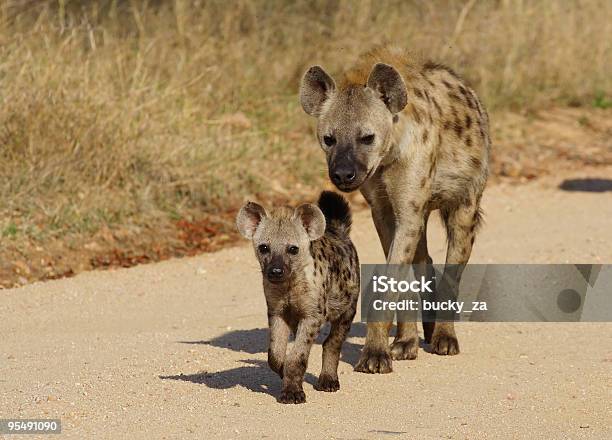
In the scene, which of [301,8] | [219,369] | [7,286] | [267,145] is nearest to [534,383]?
[219,369]

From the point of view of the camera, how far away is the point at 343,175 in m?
5.19

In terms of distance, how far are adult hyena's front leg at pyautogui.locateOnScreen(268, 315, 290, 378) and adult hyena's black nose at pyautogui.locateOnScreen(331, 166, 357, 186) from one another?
0.69 meters

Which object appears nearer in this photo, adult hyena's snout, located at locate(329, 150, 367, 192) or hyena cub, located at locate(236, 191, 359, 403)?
hyena cub, located at locate(236, 191, 359, 403)

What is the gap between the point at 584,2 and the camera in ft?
43.0

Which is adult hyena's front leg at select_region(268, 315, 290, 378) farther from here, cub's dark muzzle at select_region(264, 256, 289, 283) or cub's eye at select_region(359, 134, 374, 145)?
cub's eye at select_region(359, 134, 374, 145)

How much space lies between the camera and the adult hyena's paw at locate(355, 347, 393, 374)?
17.7 feet

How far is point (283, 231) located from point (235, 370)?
784 millimetres

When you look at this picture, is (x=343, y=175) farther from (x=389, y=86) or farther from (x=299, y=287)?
(x=299, y=287)

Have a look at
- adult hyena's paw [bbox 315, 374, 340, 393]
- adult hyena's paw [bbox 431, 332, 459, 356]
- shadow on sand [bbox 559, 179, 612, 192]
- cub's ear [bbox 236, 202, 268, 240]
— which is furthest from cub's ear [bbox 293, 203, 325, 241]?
shadow on sand [bbox 559, 179, 612, 192]

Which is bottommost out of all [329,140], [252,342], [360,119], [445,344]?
[252,342]

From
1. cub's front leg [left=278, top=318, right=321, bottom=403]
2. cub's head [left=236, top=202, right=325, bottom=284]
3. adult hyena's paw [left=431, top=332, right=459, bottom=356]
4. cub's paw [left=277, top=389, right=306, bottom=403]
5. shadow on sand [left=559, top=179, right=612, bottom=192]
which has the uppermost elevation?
cub's head [left=236, top=202, right=325, bottom=284]

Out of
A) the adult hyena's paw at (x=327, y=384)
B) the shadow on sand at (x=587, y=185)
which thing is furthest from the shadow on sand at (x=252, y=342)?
the shadow on sand at (x=587, y=185)

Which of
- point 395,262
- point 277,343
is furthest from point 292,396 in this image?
point 395,262

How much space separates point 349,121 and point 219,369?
1220 millimetres
